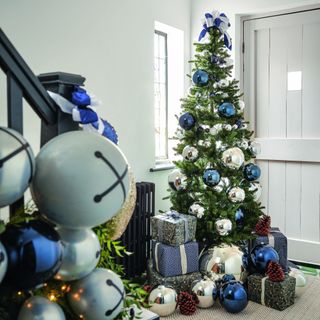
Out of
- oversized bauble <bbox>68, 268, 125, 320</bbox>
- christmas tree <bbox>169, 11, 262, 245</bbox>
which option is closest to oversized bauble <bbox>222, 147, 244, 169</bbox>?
christmas tree <bbox>169, 11, 262, 245</bbox>

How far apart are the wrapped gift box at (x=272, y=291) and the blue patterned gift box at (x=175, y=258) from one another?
0.39m

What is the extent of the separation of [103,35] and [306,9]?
5.94 feet

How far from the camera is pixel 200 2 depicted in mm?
3908

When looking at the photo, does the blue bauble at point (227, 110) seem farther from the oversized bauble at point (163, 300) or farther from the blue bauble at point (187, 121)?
the oversized bauble at point (163, 300)

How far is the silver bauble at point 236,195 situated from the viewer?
116 inches

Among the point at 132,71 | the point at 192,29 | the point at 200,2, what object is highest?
the point at 200,2

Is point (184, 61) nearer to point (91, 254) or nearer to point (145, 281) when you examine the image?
point (145, 281)

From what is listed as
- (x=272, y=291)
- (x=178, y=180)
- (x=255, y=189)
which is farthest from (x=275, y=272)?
(x=178, y=180)

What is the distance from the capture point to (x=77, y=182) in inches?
35.9

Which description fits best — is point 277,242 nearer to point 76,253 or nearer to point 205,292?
point 205,292

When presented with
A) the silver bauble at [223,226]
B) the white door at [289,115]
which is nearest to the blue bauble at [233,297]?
the silver bauble at [223,226]

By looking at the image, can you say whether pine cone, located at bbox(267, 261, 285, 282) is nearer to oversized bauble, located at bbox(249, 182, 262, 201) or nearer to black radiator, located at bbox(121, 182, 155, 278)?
oversized bauble, located at bbox(249, 182, 262, 201)

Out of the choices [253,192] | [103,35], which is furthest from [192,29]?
[253,192]

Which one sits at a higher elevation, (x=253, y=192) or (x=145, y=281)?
(x=253, y=192)
